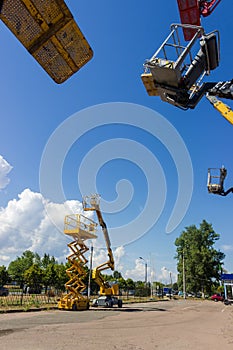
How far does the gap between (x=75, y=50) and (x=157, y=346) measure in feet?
28.4

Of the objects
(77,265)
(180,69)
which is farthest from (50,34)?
(77,265)

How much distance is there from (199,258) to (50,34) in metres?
64.7

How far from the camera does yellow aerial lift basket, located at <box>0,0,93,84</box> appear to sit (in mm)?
1795

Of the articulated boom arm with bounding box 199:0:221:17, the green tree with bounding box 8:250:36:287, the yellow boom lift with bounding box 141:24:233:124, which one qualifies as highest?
the articulated boom arm with bounding box 199:0:221:17

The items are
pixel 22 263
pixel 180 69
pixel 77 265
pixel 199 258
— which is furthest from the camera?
pixel 22 263

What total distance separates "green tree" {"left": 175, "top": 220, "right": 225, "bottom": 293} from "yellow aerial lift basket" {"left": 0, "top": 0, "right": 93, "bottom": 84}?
203ft

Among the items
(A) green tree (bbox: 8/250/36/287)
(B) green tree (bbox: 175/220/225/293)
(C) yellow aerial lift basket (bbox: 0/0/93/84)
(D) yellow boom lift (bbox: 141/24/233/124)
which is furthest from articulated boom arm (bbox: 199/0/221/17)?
(A) green tree (bbox: 8/250/36/287)

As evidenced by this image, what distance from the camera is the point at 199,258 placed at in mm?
61406

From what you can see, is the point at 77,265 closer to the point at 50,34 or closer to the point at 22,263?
the point at 50,34

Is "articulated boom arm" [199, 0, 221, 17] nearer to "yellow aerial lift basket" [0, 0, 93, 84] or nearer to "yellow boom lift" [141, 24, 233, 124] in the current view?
"yellow boom lift" [141, 24, 233, 124]

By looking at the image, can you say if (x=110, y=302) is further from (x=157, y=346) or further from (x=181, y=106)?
(x=181, y=106)

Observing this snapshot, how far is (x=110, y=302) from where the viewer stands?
23.8 meters

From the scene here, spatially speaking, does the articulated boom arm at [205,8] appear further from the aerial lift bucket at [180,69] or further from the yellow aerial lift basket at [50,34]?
the yellow aerial lift basket at [50,34]

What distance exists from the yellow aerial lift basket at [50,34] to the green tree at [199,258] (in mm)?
61873
